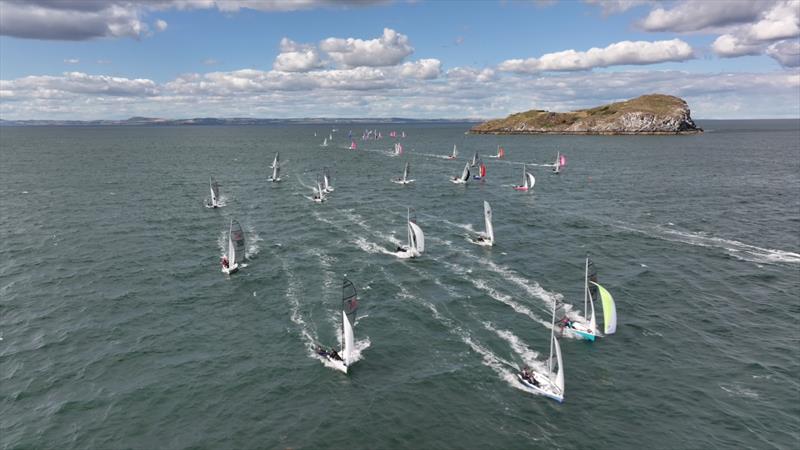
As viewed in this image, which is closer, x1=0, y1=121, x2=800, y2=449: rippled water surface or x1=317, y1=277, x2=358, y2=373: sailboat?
x1=0, y1=121, x2=800, y2=449: rippled water surface

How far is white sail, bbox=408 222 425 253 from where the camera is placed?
65375 mm

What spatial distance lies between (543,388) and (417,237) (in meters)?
32.3

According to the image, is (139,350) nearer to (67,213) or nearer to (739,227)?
(67,213)

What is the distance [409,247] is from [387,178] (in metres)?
72.5

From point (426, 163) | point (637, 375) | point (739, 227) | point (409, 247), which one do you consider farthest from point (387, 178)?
point (637, 375)

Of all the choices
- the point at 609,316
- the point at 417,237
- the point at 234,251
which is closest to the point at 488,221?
the point at 417,237

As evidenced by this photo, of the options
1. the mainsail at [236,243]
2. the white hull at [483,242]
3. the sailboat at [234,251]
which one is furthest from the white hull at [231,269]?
the white hull at [483,242]

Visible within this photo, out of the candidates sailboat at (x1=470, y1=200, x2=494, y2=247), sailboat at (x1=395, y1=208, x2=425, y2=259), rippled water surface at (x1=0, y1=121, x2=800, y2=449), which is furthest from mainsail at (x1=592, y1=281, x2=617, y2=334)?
sailboat at (x1=470, y1=200, x2=494, y2=247)

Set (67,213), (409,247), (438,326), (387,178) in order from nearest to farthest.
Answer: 1. (438,326)
2. (409,247)
3. (67,213)
4. (387,178)

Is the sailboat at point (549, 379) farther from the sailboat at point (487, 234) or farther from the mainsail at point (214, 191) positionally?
the mainsail at point (214, 191)

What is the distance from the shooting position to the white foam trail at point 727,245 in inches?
2621

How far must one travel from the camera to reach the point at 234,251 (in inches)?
2367

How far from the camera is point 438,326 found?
47219 mm

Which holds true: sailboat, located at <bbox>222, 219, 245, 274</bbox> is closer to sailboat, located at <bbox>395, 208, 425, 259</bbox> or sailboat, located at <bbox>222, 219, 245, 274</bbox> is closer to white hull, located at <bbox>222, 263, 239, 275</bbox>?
white hull, located at <bbox>222, 263, 239, 275</bbox>
